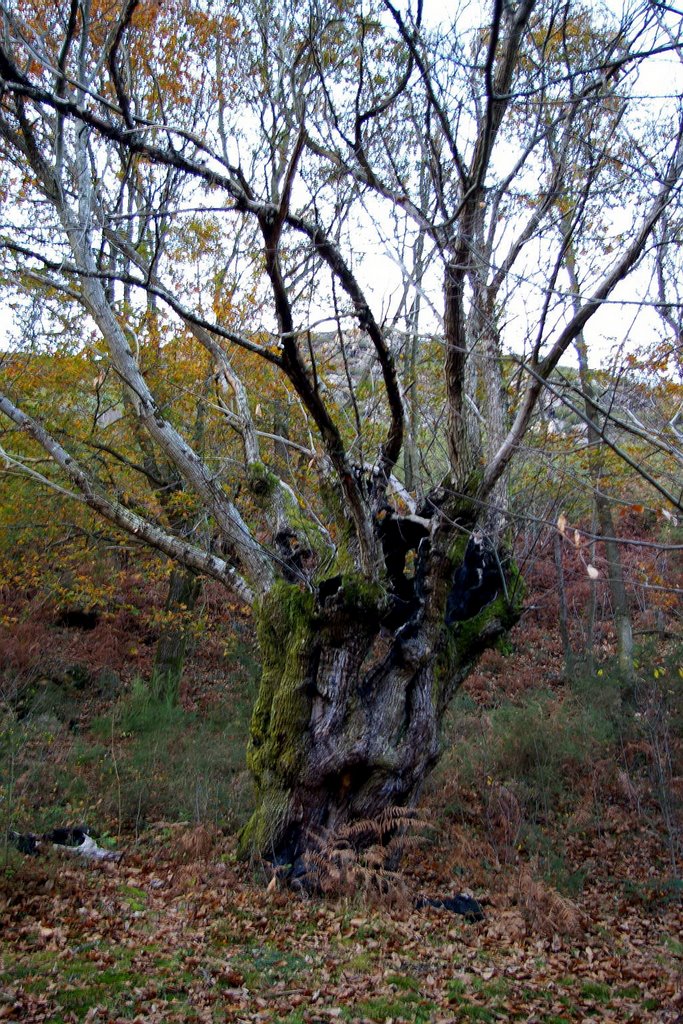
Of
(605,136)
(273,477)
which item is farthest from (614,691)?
(605,136)

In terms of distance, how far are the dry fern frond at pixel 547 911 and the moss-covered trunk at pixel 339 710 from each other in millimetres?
1313

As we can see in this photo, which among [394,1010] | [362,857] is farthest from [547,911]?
[394,1010]

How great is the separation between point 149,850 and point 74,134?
8.53 metres

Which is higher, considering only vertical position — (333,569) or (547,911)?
(333,569)

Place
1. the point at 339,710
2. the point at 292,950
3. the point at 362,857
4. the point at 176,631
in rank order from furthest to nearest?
the point at 176,631 < the point at 339,710 < the point at 362,857 < the point at 292,950

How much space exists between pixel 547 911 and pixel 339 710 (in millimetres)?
2535

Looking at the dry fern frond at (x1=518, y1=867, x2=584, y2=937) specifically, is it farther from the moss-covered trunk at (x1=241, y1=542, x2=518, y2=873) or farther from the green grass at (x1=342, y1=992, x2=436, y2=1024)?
the green grass at (x1=342, y1=992, x2=436, y2=1024)

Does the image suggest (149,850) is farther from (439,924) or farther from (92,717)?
(92,717)

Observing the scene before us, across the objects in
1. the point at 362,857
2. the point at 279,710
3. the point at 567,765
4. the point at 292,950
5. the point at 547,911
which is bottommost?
the point at 292,950

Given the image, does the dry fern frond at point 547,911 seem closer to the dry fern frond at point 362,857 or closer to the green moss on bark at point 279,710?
the dry fern frond at point 362,857

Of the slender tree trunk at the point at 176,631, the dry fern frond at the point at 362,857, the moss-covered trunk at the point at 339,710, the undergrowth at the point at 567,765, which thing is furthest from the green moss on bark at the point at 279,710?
the slender tree trunk at the point at 176,631

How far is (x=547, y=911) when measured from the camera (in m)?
6.28

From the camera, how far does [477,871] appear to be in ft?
24.1

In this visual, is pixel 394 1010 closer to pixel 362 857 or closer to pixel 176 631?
pixel 362 857
